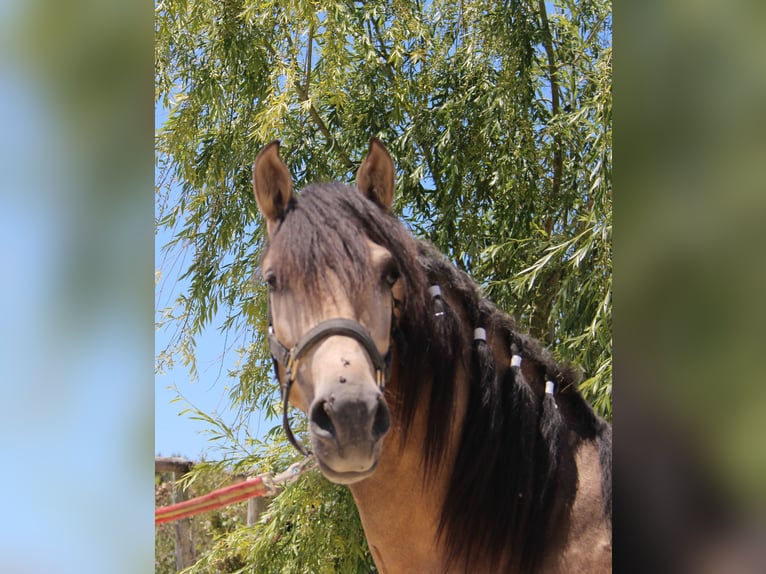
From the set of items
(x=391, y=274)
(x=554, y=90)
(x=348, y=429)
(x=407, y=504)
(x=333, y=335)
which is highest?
(x=554, y=90)

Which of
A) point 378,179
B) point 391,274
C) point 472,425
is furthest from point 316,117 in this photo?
point 472,425

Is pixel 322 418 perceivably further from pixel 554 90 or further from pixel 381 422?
pixel 554 90

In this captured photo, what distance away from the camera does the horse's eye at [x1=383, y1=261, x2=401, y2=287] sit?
1.36 m

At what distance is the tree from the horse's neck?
122 centimetres

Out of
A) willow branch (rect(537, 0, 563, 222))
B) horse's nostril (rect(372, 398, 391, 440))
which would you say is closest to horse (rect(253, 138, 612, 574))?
horse's nostril (rect(372, 398, 391, 440))

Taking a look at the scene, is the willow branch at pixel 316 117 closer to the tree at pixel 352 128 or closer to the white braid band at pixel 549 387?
the tree at pixel 352 128

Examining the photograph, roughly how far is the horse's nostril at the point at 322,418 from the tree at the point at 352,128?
1.49 meters

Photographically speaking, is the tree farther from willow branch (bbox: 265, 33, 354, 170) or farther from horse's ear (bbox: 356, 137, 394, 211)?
horse's ear (bbox: 356, 137, 394, 211)

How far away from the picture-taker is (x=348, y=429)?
45.6 inches

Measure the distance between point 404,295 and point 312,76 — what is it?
179 cm

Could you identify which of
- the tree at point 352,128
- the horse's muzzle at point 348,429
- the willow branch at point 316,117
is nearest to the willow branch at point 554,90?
the tree at point 352,128

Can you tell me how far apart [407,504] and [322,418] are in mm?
367
